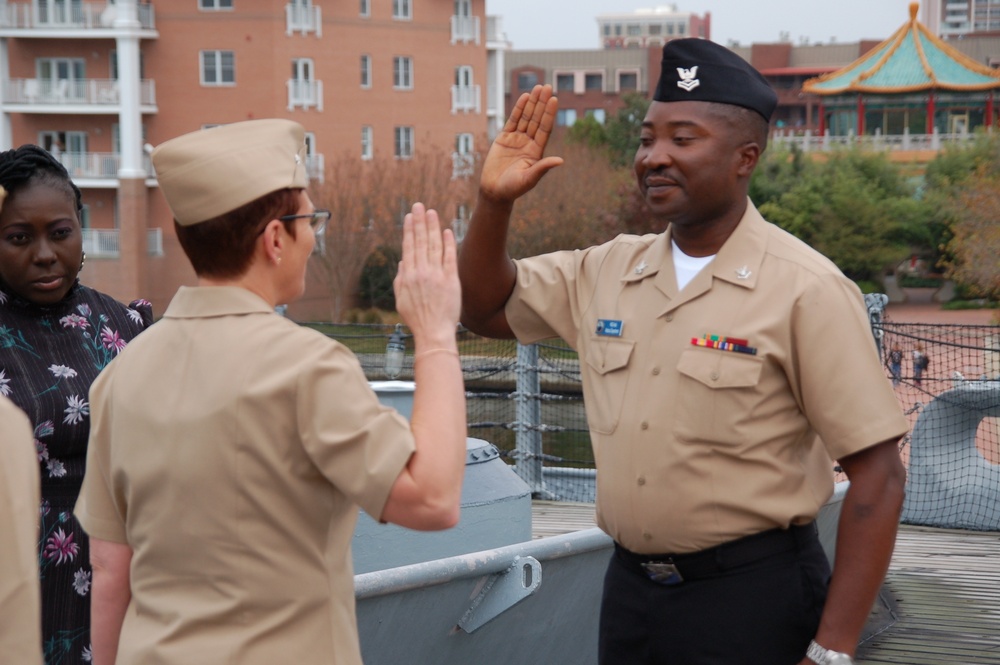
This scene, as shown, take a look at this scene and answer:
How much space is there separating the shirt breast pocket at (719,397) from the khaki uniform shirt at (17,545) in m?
1.56

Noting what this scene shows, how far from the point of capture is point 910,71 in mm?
57719

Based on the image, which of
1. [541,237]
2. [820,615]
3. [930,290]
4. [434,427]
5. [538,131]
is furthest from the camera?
[930,290]

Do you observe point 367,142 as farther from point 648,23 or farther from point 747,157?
point 648,23

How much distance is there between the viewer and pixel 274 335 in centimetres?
218

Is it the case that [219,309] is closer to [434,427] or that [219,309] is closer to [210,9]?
[434,427]

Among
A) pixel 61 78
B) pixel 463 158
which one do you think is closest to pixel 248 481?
pixel 463 158

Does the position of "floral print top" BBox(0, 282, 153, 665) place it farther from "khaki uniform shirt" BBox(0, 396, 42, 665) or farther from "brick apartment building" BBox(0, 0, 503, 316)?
"brick apartment building" BBox(0, 0, 503, 316)

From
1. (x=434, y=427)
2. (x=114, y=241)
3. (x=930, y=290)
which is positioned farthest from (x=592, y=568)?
(x=930, y=290)

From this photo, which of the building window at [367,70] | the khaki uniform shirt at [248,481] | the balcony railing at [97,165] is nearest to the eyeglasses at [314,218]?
the khaki uniform shirt at [248,481]

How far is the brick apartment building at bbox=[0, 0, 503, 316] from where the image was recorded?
131ft

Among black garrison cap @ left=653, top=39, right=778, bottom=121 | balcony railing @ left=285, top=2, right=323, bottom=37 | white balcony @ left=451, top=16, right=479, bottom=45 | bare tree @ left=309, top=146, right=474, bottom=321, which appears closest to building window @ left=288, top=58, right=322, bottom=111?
balcony railing @ left=285, top=2, right=323, bottom=37

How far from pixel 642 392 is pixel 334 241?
115 ft

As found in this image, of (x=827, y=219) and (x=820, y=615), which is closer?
(x=820, y=615)

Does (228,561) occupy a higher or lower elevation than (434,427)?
lower
